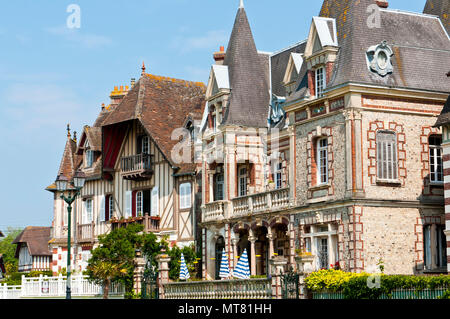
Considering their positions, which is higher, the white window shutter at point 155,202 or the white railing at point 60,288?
the white window shutter at point 155,202

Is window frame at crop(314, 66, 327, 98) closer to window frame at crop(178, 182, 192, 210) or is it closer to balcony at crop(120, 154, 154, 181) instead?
window frame at crop(178, 182, 192, 210)

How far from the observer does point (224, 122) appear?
36.3 metres

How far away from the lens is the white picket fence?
39334 mm

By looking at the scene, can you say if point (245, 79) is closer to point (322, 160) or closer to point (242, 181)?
point (242, 181)

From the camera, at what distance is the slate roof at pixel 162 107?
42469 mm

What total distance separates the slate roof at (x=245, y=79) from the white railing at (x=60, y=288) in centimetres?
942

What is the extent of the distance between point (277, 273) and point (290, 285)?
1.70ft

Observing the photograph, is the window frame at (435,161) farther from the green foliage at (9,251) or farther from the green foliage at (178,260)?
the green foliage at (9,251)

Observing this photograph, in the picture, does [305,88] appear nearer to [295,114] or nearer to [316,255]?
[295,114]

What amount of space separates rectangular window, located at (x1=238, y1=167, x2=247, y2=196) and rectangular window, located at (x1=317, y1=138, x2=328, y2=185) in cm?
655

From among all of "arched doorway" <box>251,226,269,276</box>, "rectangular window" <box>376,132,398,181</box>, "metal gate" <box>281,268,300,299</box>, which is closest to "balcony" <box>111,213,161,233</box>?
"arched doorway" <box>251,226,269,276</box>

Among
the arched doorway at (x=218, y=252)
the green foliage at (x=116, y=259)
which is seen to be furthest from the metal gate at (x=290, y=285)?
the green foliage at (x=116, y=259)
